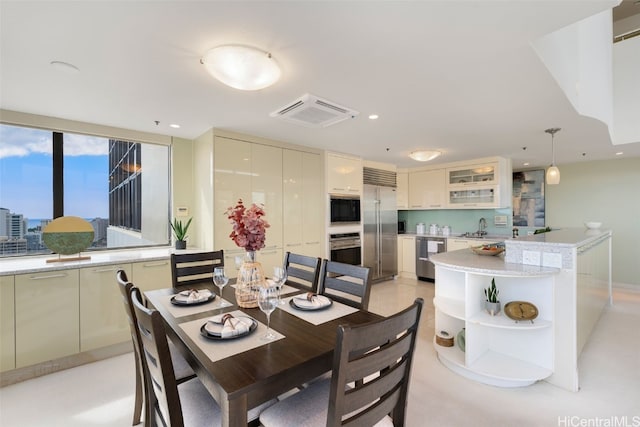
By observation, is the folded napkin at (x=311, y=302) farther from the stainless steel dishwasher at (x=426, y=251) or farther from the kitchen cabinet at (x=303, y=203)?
the stainless steel dishwasher at (x=426, y=251)

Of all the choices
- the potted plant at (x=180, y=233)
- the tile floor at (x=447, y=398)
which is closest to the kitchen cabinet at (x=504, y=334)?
the tile floor at (x=447, y=398)

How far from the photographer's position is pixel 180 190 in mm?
3492

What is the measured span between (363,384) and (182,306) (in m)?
1.18

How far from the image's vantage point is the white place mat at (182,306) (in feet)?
5.07

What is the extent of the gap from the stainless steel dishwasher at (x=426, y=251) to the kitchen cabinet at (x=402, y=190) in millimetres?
840

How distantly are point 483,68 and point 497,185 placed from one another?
11.5 feet

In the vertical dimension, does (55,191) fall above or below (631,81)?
below

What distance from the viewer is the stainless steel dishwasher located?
5078 mm

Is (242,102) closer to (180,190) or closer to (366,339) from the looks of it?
(180,190)

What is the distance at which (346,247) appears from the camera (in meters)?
4.53

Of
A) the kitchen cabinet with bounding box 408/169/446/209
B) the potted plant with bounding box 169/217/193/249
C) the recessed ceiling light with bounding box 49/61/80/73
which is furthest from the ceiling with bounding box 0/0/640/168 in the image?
the kitchen cabinet with bounding box 408/169/446/209

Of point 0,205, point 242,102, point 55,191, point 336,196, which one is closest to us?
point 242,102

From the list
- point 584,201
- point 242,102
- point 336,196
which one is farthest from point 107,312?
point 584,201

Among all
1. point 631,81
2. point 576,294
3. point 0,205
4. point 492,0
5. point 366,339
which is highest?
point 631,81
